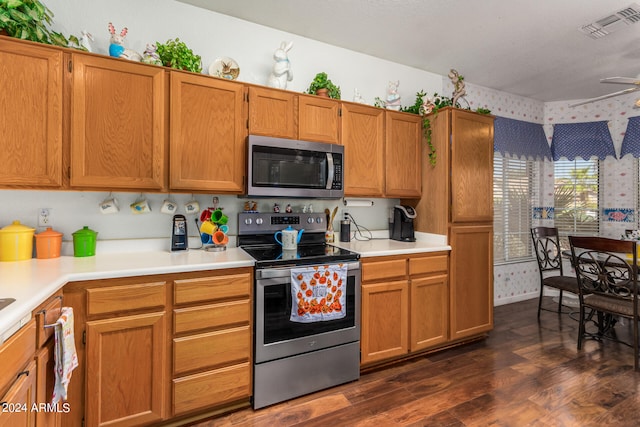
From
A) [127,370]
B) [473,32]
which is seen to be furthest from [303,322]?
[473,32]

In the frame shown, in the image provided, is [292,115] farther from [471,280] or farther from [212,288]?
[471,280]

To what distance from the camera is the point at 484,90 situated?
3.96 meters

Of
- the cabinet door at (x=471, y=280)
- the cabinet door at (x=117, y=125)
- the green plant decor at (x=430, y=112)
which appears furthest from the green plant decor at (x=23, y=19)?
the cabinet door at (x=471, y=280)

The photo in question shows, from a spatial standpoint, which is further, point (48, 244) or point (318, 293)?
point (318, 293)

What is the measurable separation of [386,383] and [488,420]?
66cm

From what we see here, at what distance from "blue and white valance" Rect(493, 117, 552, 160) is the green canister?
4230 mm

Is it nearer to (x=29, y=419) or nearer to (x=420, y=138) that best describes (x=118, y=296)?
(x=29, y=419)

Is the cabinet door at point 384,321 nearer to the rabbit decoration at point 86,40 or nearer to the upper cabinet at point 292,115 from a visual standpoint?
the upper cabinet at point 292,115

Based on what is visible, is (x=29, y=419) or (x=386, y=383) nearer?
(x=29, y=419)

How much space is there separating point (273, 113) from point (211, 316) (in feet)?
4.88

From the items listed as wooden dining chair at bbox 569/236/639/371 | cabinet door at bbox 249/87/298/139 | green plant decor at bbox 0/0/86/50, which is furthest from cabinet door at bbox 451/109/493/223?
green plant decor at bbox 0/0/86/50

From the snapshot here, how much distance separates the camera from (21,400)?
1087mm

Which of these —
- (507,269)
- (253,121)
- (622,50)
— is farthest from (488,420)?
(622,50)

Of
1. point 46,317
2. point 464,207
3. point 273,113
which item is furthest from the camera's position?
point 464,207
